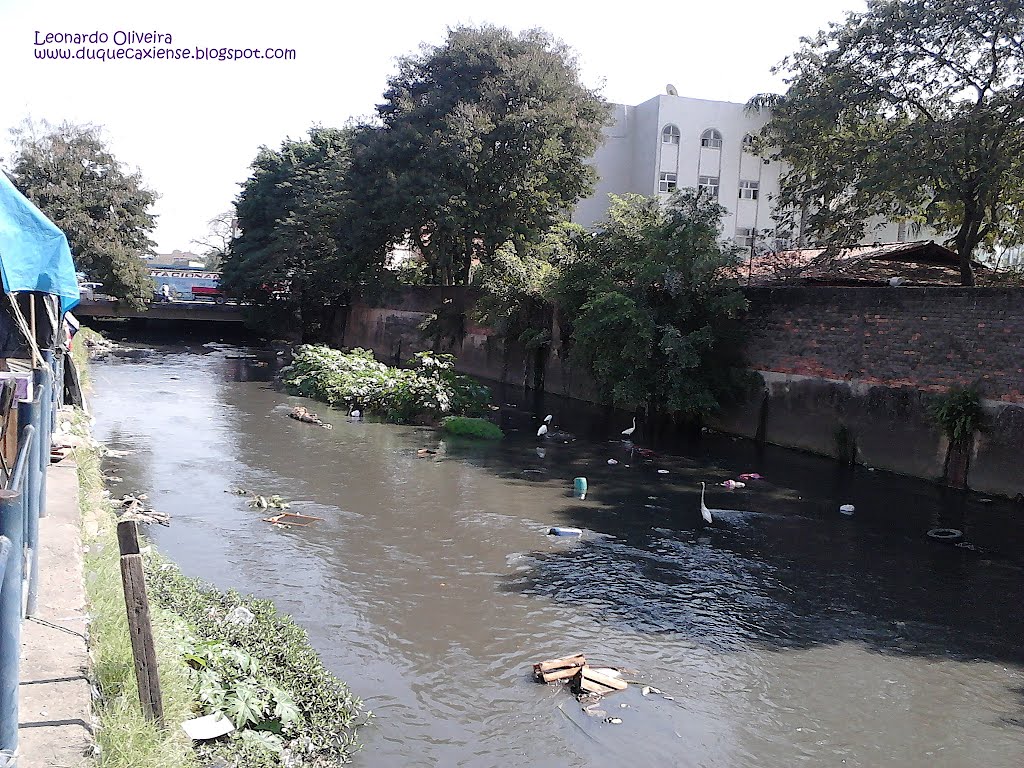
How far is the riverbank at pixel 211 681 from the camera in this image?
3945 mm

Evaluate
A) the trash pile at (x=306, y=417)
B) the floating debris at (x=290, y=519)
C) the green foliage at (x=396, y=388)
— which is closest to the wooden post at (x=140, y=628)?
the floating debris at (x=290, y=519)

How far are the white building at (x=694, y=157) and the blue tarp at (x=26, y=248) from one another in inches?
1211

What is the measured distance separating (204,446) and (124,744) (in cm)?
1187

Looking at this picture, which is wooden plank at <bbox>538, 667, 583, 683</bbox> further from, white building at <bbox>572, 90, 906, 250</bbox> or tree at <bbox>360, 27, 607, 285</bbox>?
white building at <bbox>572, 90, 906, 250</bbox>

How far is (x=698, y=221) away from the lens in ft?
56.7

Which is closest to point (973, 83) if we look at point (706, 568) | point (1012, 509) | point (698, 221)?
point (698, 221)

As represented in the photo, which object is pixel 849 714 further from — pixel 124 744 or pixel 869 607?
pixel 124 744

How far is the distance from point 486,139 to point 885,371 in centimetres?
1583

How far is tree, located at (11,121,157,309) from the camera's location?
33.8 m

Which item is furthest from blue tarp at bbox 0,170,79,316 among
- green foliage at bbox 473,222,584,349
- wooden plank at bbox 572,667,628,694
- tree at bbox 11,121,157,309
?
tree at bbox 11,121,157,309

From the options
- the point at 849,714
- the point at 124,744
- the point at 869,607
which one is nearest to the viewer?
the point at 124,744

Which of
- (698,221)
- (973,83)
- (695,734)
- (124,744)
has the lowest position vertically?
(695,734)

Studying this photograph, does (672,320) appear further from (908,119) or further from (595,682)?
(595,682)

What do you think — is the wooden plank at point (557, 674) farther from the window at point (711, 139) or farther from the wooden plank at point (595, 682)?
the window at point (711, 139)
